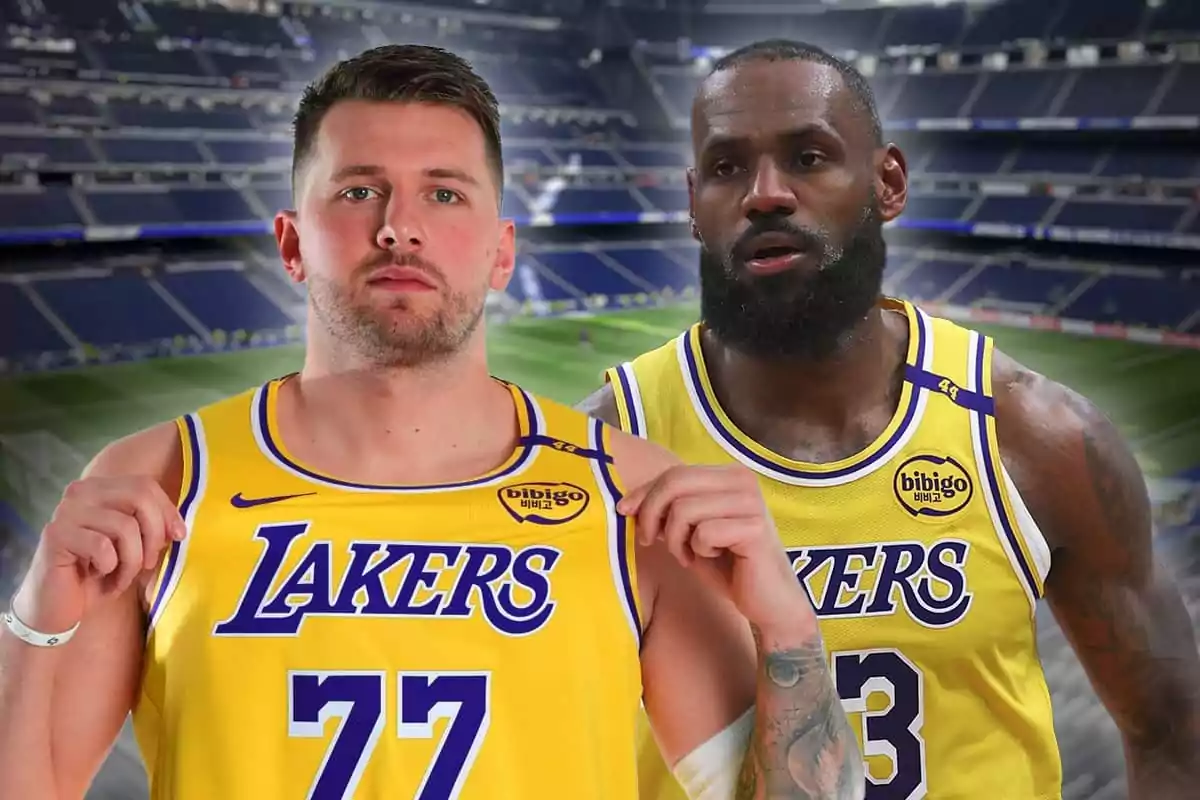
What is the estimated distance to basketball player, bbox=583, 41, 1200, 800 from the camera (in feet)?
5.63

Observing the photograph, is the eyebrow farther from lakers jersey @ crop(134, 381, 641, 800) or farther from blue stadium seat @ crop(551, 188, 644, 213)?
blue stadium seat @ crop(551, 188, 644, 213)

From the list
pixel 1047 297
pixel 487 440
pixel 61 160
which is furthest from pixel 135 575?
pixel 1047 297

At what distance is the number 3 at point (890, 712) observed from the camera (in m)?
1.73

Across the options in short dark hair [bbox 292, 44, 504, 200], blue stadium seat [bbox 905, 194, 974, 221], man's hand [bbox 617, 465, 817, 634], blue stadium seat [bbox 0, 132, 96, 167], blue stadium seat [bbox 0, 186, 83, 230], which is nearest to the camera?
man's hand [bbox 617, 465, 817, 634]

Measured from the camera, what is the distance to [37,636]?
1.16 metres

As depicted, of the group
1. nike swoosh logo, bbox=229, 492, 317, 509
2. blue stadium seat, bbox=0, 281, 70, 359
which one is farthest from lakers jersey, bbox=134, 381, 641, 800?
blue stadium seat, bbox=0, 281, 70, 359

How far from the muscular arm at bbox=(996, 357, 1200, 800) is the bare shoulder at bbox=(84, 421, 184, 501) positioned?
1.38m

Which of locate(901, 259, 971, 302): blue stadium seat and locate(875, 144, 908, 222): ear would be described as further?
locate(901, 259, 971, 302): blue stadium seat

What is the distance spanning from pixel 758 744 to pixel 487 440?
564 mm

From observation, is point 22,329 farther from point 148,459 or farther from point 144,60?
point 148,459

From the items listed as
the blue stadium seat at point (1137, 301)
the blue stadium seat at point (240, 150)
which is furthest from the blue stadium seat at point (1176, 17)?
the blue stadium seat at point (240, 150)

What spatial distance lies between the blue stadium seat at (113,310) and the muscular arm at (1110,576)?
3.15 meters

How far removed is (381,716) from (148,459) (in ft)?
1.54

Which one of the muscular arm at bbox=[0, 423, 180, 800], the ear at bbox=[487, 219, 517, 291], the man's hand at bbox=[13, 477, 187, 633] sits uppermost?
the ear at bbox=[487, 219, 517, 291]
